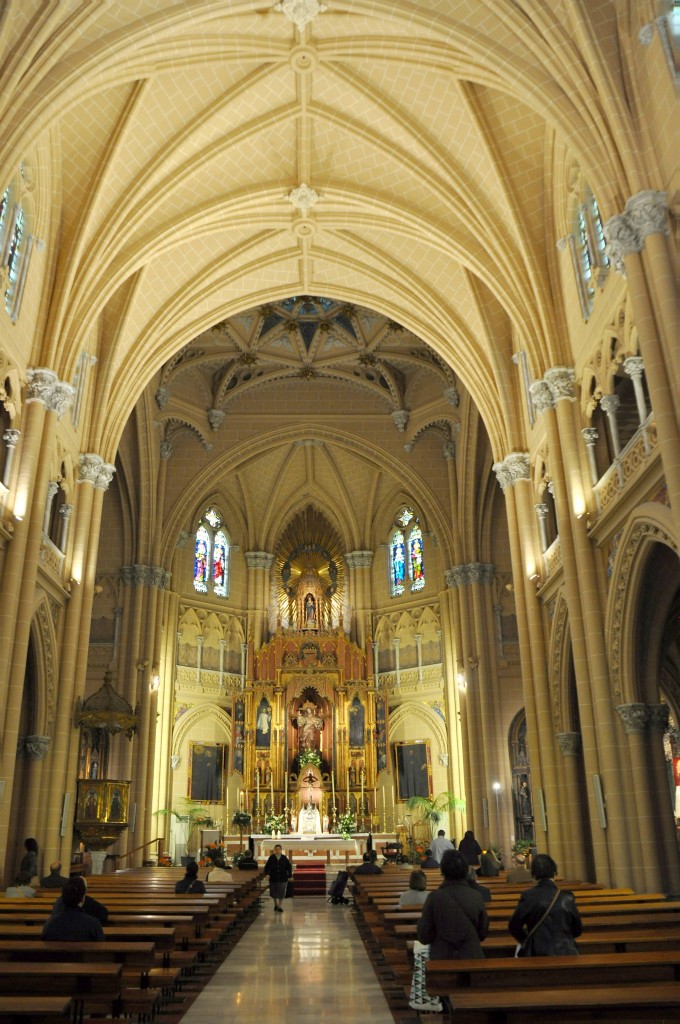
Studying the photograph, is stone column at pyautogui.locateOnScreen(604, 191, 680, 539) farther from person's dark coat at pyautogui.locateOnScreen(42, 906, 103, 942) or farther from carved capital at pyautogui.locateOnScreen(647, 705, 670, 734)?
person's dark coat at pyautogui.locateOnScreen(42, 906, 103, 942)

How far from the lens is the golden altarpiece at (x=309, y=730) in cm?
3353

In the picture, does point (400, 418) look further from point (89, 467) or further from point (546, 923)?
point (546, 923)

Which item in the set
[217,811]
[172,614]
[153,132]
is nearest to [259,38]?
[153,132]

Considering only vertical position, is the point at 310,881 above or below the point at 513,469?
below

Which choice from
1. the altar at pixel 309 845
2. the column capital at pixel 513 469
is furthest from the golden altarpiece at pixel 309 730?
the column capital at pixel 513 469

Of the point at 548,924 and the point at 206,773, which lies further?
the point at 206,773

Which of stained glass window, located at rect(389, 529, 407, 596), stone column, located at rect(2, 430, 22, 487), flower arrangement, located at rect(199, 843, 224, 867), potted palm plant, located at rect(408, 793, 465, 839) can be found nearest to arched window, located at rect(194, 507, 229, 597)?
stained glass window, located at rect(389, 529, 407, 596)

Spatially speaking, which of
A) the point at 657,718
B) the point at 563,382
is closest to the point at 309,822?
the point at 657,718

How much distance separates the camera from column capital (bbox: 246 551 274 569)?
38062 mm

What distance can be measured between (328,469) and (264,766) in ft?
42.3

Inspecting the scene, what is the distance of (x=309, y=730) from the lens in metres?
35.4

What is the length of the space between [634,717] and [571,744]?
158 inches

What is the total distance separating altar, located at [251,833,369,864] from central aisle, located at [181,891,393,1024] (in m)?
13.6

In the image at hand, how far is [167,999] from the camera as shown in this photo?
8.72 meters
